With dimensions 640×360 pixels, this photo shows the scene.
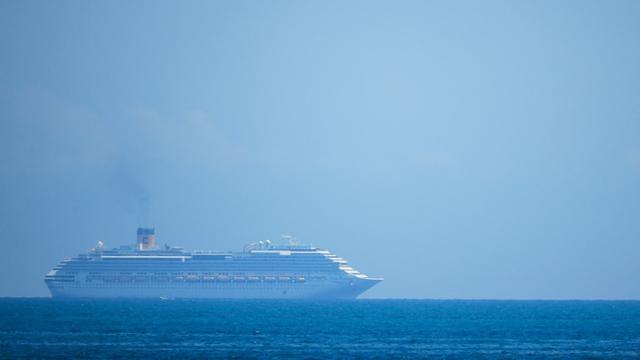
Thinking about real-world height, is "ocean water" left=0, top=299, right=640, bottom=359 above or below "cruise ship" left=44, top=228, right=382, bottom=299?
below

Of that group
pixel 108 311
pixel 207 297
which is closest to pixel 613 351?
pixel 108 311

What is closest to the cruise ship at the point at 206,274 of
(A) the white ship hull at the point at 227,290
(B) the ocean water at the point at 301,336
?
(A) the white ship hull at the point at 227,290

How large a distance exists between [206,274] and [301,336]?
89.8 meters

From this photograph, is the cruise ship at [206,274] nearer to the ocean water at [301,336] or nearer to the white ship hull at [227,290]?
the white ship hull at [227,290]

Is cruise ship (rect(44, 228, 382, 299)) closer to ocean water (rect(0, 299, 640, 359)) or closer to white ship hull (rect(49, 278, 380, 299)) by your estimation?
white ship hull (rect(49, 278, 380, 299))

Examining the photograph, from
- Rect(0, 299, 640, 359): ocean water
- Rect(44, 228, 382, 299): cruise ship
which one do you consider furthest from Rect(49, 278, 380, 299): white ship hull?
Rect(0, 299, 640, 359): ocean water

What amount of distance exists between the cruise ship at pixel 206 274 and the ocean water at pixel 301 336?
46769 mm

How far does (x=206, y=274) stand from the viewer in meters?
173

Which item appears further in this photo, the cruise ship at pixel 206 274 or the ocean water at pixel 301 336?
the cruise ship at pixel 206 274

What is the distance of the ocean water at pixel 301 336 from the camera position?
223 feet

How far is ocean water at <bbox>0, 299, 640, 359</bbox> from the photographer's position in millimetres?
68000

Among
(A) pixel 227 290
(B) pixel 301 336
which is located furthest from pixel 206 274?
(B) pixel 301 336

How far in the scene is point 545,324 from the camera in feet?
352

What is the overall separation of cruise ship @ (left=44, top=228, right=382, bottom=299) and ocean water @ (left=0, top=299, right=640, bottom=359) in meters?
46.8
